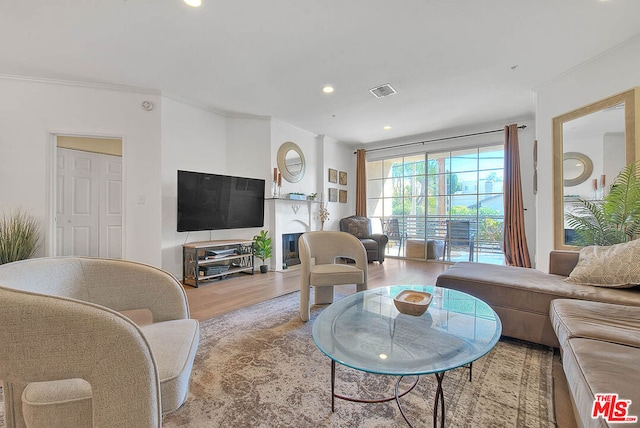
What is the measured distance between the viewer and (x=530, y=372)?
163cm

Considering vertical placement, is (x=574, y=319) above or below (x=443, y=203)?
below

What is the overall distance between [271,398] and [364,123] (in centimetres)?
449

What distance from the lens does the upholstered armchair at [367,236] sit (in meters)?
5.28

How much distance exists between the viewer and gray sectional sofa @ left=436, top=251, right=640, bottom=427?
38.0 inches

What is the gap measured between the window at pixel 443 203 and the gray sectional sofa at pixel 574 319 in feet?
9.37

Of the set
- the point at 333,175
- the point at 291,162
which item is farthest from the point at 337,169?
the point at 291,162

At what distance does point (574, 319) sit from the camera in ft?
4.82

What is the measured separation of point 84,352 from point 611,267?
2.87m

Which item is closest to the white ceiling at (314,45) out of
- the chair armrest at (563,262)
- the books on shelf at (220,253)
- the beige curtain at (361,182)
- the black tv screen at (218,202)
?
the black tv screen at (218,202)

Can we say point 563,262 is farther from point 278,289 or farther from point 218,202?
point 218,202

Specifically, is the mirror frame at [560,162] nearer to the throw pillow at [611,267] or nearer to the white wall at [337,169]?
the throw pillow at [611,267]

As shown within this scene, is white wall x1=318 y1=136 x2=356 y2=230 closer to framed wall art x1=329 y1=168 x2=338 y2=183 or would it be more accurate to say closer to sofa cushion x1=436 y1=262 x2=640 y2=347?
framed wall art x1=329 y1=168 x2=338 y2=183

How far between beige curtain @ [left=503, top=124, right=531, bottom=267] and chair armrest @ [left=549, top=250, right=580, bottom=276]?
236cm

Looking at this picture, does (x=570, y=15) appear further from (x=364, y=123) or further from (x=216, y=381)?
(x=216, y=381)
